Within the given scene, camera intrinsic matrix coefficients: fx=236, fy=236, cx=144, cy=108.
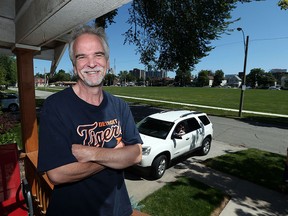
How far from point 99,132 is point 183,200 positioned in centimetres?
472

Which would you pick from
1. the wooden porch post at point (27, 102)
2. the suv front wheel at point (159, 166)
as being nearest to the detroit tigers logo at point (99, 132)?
the wooden porch post at point (27, 102)

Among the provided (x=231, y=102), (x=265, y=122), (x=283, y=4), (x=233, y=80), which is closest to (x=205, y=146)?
(x=283, y=4)

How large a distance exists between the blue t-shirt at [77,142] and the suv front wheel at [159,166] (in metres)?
5.22

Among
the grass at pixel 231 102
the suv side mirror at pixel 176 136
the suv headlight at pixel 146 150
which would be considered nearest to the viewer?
the suv headlight at pixel 146 150

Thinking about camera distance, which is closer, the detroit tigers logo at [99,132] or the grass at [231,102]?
the detroit tigers logo at [99,132]

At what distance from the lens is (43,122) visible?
155 cm

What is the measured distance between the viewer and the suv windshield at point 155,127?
776cm

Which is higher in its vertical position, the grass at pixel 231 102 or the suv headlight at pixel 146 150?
the suv headlight at pixel 146 150

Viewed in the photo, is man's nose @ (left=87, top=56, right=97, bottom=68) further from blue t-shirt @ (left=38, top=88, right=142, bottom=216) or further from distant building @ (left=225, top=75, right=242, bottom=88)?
distant building @ (left=225, top=75, right=242, bottom=88)

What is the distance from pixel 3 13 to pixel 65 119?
3.53 meters

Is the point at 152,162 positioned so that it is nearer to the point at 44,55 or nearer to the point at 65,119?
the point at 44,55

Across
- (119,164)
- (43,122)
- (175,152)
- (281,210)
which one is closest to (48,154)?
(43,122)

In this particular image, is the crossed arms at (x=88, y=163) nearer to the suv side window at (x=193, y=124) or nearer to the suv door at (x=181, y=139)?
the suv door at (x=181, y=139)

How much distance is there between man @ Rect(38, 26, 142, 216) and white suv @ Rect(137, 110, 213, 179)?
5.09m
